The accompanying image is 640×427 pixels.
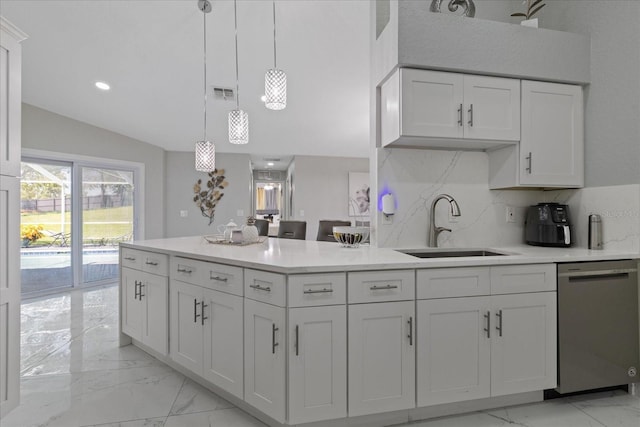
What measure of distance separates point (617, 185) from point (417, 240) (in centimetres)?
129

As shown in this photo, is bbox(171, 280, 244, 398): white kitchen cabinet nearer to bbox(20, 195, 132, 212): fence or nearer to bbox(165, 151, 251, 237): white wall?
bbox(20, 195, 132, 212): fence

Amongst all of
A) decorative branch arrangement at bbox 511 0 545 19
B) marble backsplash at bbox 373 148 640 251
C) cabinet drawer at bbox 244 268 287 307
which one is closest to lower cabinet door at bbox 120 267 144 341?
cabinet drawer at bbox 244 268 287 307

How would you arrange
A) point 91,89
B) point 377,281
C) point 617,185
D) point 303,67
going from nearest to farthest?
point 377,281 < point 617,185 < point 303,67 < point 91,89

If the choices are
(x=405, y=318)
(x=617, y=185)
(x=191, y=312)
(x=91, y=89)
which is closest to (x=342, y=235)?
(x=405, y=318)

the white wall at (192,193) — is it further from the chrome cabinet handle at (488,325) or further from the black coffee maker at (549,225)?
Result: the chrome cabinet handle at (488,325)

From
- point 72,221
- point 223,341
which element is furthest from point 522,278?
point 72,221

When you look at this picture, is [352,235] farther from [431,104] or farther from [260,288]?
[431,104]

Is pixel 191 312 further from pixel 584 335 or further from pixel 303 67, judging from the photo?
pixel 303 67

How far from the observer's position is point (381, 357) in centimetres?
157

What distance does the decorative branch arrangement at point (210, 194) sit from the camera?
6.16 m

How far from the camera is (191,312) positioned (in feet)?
6.33

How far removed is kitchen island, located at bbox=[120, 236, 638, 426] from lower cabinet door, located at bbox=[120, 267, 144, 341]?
26.9 inches

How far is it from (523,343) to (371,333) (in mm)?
886

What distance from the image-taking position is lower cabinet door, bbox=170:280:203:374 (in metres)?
1.89
